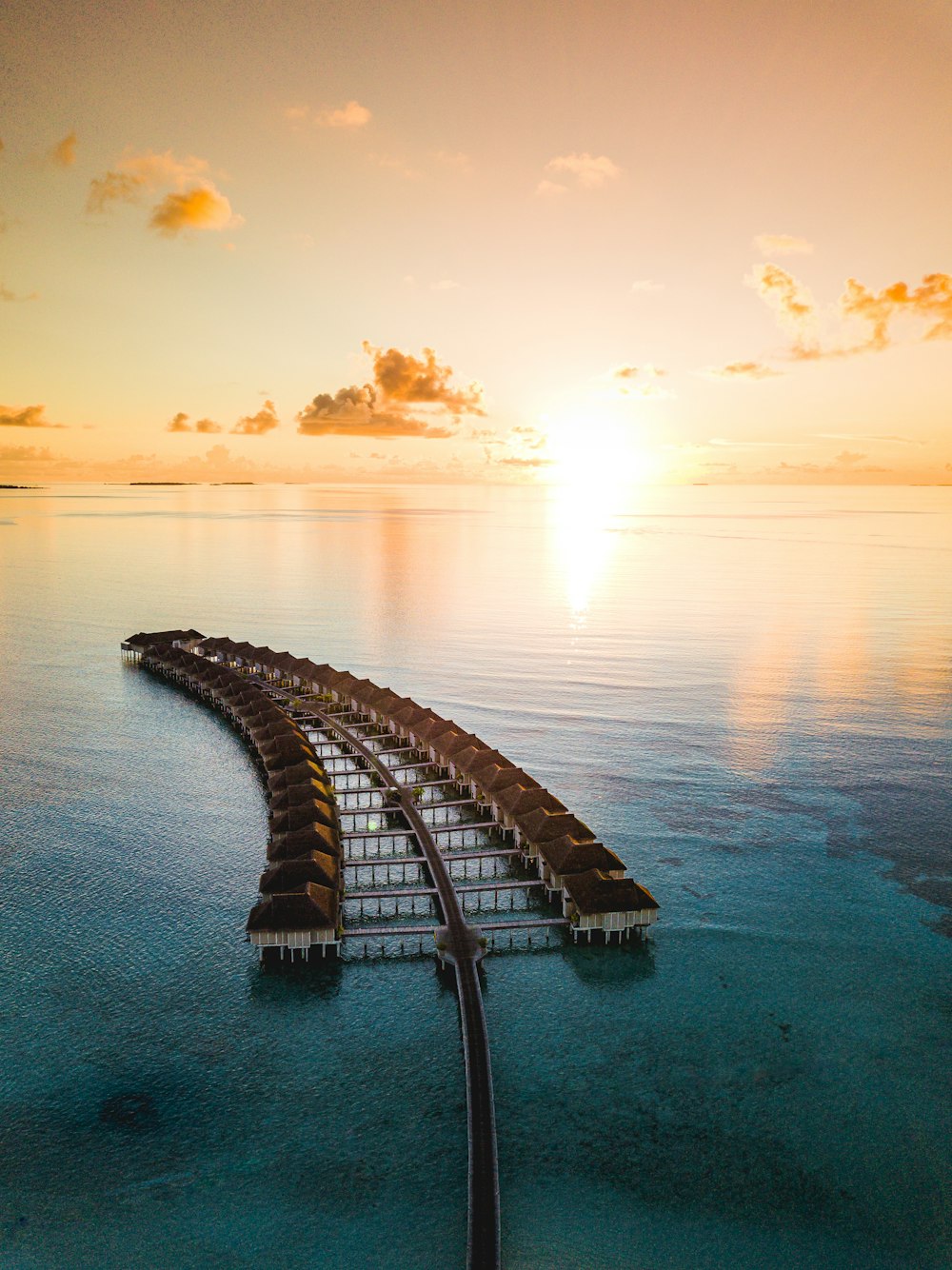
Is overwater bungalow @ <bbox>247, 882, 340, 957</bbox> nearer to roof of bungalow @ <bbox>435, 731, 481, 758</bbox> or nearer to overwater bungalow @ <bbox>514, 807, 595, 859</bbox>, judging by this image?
overwater bungalow @ <bbox>514, 807, 595, 859</bbox>

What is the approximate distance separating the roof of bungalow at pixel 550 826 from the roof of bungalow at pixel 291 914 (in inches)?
464

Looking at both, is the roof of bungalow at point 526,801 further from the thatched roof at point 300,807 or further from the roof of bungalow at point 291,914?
the roof of bungalow at point 291,914

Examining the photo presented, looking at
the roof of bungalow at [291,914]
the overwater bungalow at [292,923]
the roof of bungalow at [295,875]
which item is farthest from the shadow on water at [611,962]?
the roof of bungalow at [295,875]

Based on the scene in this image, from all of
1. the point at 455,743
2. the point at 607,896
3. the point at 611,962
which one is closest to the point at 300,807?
the point at 455,743

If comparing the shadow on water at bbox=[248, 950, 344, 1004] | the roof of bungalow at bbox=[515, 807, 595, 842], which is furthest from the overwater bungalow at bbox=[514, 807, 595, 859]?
the shadow on water at bbox=[248, 950, 344, 1004]

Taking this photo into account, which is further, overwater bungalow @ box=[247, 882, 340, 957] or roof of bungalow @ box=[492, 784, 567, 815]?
roof of bungalow @ box=[492, 784, 567, 815]

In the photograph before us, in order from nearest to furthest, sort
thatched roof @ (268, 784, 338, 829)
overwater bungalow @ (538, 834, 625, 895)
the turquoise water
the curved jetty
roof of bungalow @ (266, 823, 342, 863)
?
the turquoise water < the curved jetty < overwater bungalow @ (538, 834, 625, 895) < roof of bungalow @ (266, 823, 342, 863) < thatched roof @ (268, 784, 338, 829)

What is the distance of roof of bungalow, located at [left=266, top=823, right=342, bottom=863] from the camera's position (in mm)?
42281

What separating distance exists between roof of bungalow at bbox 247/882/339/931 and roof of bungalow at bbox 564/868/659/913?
11.3m

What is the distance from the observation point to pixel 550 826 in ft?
146

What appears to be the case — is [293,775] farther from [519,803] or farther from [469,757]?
[519,803]

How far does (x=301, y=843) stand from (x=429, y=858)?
691cm

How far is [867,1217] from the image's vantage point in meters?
25.9

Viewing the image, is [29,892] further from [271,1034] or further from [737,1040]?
[737,1040]
